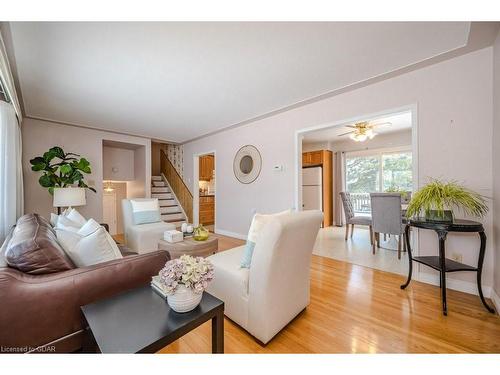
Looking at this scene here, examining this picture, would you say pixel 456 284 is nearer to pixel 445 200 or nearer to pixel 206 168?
pixel 445 200

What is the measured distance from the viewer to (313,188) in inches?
237

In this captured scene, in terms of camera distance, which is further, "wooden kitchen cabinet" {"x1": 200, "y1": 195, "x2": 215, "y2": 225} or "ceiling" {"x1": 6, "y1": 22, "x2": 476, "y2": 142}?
"wooden kitchen cabinet" {"x1": 200, "y1": 195, "x2": 215, "y2": 225}

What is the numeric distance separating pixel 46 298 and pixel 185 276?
0.71 metres

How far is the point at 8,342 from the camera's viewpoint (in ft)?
3.32

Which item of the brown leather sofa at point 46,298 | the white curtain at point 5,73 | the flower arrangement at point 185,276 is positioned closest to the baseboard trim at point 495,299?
the flower arrangement at point 185,276

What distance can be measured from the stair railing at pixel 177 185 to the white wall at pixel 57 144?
5.40ft

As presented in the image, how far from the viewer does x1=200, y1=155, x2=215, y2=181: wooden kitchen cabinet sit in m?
7.03

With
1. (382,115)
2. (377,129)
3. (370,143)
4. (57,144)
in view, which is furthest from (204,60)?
(370,143)

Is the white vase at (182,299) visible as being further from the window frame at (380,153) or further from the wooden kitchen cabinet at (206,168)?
the wooden kitchen cabinet at (206,168)

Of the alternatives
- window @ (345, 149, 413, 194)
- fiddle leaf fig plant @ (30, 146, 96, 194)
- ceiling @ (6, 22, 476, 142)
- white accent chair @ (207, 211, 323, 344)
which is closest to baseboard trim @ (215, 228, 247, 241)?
ceiling @ (6, 22, 476, 142)

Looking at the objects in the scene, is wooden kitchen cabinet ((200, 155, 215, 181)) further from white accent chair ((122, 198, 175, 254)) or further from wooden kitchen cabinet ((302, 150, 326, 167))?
white accent chair ((122, 198, 175, 254))

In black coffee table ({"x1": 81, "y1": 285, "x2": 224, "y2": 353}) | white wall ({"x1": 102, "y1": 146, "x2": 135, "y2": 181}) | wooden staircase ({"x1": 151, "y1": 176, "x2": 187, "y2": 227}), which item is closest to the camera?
black coffee table ({"x1": 81, "y1": 285, "x2": 224, "y2": 353})

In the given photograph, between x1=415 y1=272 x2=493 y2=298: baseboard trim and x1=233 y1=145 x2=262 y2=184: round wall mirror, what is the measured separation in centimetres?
290
